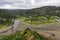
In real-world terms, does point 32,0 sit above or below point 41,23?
above

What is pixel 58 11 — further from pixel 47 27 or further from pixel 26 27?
pixel 26 27

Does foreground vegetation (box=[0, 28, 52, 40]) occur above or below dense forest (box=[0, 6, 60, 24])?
below

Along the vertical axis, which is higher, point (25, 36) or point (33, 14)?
point (33, 14)

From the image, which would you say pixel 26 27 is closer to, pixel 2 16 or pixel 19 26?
pixel 19 26

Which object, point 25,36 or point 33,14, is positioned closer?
point 25,36

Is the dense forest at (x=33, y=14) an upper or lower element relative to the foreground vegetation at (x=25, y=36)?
upper

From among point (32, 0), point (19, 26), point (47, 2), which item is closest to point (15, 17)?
point (19, 26)

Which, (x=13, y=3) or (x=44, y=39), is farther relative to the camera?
(x=13, y=3)

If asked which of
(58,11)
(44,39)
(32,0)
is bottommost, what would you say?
(44,39)
